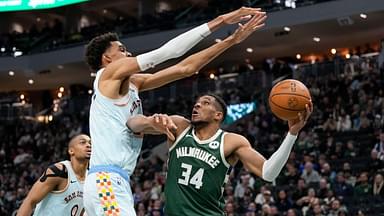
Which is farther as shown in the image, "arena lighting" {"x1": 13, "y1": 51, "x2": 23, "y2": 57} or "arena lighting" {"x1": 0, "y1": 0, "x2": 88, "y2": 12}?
"arena lighting" {"x1": 13, "y1": 51, "x2": 23, "y2": 57}

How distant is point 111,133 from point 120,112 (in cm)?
17

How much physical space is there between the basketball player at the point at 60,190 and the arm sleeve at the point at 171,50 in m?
2.39

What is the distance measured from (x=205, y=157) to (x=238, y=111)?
17.8m

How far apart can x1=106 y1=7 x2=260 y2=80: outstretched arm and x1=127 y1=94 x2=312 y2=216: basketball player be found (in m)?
0.64

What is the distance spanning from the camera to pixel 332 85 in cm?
2208

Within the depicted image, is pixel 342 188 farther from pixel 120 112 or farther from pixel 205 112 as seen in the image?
pixel 120 112

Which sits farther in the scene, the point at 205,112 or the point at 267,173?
the point at 205,112

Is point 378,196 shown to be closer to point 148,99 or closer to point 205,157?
point 205,157

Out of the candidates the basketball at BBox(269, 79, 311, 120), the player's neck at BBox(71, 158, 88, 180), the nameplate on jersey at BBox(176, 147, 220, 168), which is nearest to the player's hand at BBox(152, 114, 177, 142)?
the nameplate on jersey at BBox(176, 147, 220, 168)

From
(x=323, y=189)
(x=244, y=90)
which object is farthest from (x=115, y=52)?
(x=244, y=90)

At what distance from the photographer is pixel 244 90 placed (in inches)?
1003

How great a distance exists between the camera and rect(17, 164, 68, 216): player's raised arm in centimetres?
770

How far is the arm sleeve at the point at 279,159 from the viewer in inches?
240

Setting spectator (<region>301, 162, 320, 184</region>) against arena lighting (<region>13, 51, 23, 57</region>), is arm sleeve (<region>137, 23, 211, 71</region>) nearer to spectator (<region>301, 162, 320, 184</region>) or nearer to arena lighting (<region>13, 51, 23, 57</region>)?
spectator (<region>301, 162, 320, 184</region>)
